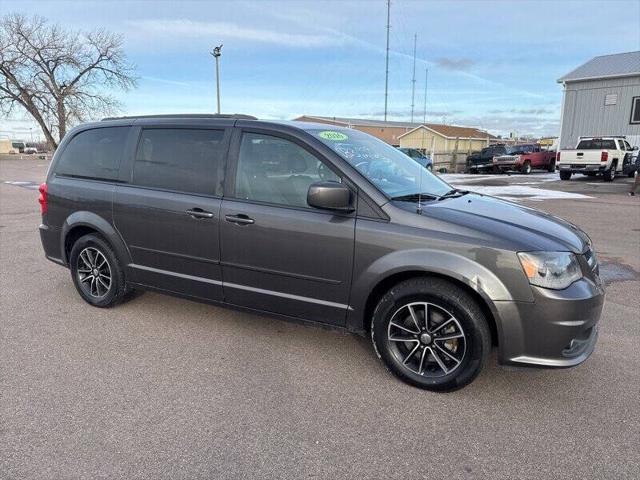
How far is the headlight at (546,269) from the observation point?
2.98 meters

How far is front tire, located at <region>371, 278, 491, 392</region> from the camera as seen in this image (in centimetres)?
314

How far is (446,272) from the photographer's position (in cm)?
312

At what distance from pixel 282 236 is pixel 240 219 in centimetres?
39

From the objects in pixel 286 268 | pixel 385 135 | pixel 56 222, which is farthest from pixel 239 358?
pixel 385 135

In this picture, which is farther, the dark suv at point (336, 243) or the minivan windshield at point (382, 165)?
the minivan windshield at point (382, 165)

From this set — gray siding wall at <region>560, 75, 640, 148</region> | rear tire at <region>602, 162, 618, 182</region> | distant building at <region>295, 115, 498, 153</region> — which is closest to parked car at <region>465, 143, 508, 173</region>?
gray siding wall at <region>560, 75, 640, 148</region>

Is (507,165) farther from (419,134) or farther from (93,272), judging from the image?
(419,134)

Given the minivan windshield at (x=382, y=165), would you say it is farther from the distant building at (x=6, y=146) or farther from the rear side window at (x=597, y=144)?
the distant building at (x=6, y=146)

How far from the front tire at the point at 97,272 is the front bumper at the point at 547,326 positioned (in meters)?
3.42

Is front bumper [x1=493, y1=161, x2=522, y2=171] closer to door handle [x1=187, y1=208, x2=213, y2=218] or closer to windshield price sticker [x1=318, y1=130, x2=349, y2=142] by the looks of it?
windshield price sticker [x1=318, y1=130, x2=349, y2=142]

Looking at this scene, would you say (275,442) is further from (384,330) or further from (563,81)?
(563,81)

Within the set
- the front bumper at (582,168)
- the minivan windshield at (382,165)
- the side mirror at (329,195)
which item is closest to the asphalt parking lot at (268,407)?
the side mirror at (329,195)

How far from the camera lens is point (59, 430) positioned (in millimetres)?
2846

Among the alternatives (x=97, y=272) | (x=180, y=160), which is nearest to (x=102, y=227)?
(x=97, y=272)
